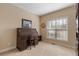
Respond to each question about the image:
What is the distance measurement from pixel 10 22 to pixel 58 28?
1.34 m

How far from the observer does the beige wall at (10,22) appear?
220cm

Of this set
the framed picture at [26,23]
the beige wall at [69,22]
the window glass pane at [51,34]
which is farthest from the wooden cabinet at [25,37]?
the window glass pane at [51,34]

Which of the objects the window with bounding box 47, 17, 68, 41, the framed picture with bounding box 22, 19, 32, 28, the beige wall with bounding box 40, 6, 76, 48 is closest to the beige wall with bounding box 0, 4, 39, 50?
the framed picture with bounding box 22, 19, 32, 28

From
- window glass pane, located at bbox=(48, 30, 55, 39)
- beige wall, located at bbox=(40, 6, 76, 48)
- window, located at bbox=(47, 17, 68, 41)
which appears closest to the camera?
beige wall, located at bbox=(40, 6, 76, 48)

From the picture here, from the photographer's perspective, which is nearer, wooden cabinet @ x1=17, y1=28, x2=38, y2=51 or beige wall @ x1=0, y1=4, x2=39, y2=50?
beige wall @ x1=0, y1=4, x2=39, y2=50

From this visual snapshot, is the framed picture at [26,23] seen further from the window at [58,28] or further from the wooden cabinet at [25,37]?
the window at [58,28]

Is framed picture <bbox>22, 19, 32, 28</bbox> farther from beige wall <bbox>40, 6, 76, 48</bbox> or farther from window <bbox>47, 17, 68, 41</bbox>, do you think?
window <bbox>47, 17, 68, 41</bbox>

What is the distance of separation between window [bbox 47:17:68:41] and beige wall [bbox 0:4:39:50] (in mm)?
412

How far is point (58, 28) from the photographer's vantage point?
7.67ft

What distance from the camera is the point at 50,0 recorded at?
159 cm

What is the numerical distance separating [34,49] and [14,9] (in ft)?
4.21

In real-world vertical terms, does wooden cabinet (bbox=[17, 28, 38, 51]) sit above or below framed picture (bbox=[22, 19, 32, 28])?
below

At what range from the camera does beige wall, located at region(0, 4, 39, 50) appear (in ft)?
7.22

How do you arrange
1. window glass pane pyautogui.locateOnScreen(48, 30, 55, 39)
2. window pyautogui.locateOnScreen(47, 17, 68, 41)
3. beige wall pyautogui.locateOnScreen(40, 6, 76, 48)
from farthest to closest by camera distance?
1. window glass pane pyautogui.locateOnScreen(48, 30, 55, 39)
2. window pyautogui.locateOnScreen(47, 17, 68, 41)
3. beige wall pyautogui.locateOnScreen(40, 6, 76, 48)
